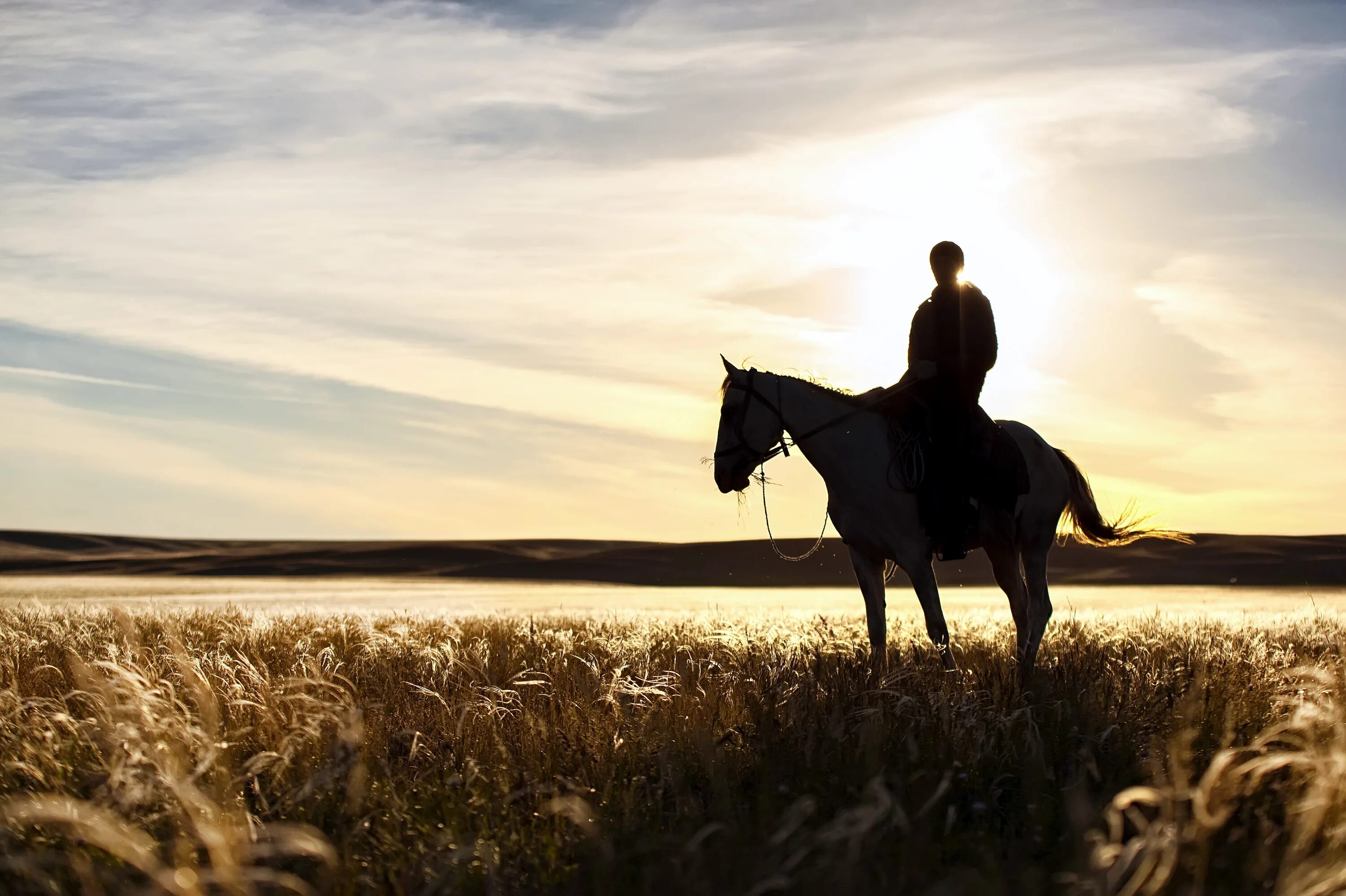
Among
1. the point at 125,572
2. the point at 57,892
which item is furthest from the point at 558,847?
the point at 125,572

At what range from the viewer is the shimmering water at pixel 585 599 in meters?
16.8

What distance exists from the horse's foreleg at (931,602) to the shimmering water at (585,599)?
3758mm

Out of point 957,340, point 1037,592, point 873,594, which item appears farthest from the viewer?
point 1037,592

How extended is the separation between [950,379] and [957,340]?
336mm

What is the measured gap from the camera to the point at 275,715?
21.7ft

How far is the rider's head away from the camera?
32.8ft

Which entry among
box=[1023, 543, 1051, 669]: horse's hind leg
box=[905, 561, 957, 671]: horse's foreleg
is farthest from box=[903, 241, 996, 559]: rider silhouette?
box=[1023, 543, 1051, 669]: horse's hind leg

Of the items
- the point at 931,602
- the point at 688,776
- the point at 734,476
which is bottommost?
the point at 688,776

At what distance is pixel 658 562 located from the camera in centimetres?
6238

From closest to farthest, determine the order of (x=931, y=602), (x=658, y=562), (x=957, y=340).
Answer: (x=931, y=602), (x=957, y=340), (x=658, y=562)

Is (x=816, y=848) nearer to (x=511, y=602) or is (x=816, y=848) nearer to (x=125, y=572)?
(x=511, y=602)

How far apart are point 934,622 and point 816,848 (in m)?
4.95

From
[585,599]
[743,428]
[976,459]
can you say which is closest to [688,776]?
[743,428]

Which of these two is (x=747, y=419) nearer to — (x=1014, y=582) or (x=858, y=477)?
(x=858, y=477)
